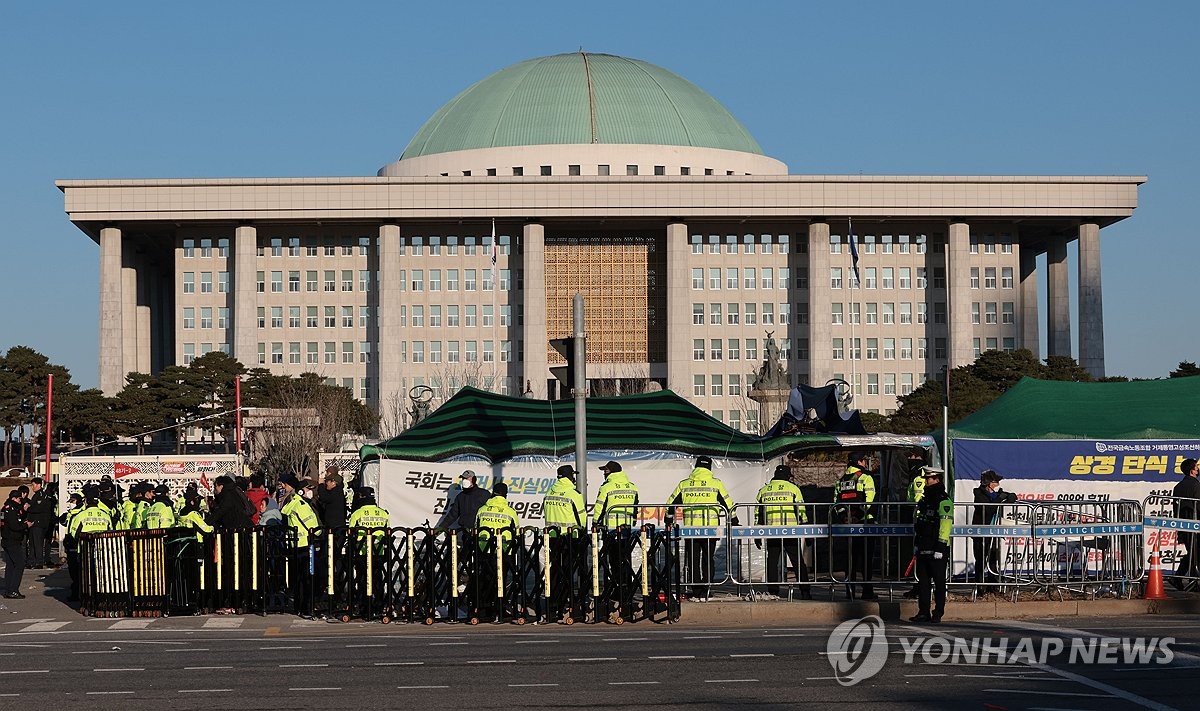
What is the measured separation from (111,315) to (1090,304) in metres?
67.6

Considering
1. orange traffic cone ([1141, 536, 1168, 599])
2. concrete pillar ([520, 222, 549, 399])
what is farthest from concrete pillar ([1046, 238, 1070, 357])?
orange traffic cone ([1141, 536, 1168, 599])

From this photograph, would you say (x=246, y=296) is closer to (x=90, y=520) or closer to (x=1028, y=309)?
(x=1028, y=309)

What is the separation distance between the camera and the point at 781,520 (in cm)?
2139

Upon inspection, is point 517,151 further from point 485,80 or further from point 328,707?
point 328,707

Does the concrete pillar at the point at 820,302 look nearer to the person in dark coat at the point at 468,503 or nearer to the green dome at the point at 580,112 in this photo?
the green dome at the point at 580,112

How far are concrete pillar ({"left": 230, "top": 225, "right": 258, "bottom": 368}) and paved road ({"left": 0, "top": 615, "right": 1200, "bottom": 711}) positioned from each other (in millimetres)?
100481

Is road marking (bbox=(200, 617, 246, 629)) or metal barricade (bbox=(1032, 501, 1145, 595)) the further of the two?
metal barricade (bbox=(1032, 501, 1145, 595))

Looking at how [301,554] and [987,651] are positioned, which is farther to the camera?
[301,554]

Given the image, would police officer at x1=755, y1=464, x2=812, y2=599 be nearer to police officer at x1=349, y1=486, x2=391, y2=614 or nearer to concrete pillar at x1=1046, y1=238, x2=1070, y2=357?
police officer at x1=349, y1=486, x2=391, y2=614

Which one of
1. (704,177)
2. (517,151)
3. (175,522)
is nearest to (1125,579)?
(175,522)

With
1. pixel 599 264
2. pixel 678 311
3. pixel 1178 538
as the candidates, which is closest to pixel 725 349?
pixel 678 311

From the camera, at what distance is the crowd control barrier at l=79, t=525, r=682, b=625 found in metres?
19.7

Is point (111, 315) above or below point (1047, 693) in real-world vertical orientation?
above

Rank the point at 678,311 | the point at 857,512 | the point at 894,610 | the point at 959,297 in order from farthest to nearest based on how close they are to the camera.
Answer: the point at 678,311, the point at 959,297, the point at 857,512, the point at 894,610
